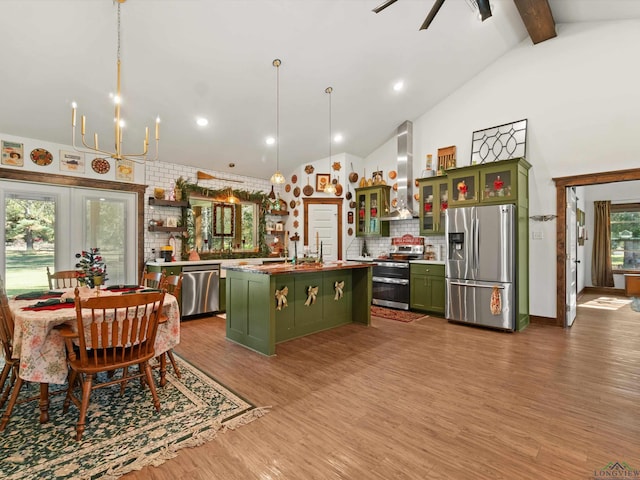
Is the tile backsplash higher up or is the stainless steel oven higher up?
the tile backsplash

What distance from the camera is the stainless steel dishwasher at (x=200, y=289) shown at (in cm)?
539

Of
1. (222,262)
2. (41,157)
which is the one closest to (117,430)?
(222,262)

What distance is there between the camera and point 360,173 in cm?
739

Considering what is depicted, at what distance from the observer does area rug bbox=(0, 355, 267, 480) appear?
1858 millimetres

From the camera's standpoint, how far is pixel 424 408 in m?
2.53

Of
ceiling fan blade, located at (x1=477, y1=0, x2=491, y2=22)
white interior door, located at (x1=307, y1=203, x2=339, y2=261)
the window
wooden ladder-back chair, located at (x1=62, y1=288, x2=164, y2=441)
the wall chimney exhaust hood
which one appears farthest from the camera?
the window

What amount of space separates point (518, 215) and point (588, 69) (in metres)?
2.32

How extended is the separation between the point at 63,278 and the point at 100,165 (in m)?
2.29

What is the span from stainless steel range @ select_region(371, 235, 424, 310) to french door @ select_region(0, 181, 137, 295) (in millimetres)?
4415

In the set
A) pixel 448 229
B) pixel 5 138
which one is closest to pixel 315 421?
pixel 448 229

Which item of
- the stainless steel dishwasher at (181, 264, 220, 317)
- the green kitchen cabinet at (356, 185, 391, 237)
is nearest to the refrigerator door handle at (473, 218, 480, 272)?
the green kitchen cabinet at (356, 185, 391, 237)

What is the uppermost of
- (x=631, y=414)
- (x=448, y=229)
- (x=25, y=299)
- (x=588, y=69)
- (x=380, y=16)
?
(x=380, y=16)

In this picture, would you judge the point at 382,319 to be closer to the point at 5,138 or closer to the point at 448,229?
the point at 448,229

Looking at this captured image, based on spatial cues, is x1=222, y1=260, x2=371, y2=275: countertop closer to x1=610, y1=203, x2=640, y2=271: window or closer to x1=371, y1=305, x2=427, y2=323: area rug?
x1=371, y1=305, x2=427, y2=323: area rug
